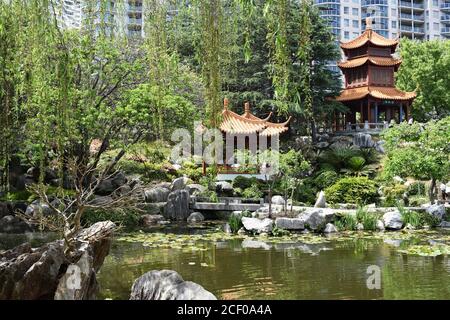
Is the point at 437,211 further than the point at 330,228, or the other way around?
the point at 437,211

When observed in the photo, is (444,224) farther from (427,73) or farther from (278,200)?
(427,73)

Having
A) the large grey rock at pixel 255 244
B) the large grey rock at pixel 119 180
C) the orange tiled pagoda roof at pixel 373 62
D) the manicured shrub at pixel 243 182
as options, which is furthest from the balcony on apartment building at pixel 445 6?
the large grey rock at pixel 255 244

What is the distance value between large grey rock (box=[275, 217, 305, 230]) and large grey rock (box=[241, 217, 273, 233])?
21cm

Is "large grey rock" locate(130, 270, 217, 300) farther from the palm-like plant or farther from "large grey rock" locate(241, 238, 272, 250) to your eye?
the palm-like plant

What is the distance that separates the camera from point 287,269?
7.70 meters

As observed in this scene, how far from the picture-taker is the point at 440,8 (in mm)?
52219

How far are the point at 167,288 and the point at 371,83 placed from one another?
2621 cm

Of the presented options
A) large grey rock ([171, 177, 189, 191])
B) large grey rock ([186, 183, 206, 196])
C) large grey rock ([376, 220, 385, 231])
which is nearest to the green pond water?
large grey rock ([376, 220, 385, 231])

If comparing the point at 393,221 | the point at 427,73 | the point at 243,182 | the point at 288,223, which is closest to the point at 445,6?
the point at 427,73

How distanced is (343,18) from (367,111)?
74.0 feet

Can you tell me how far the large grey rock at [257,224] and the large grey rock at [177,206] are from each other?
11.4ft

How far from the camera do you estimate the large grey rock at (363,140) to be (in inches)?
1013

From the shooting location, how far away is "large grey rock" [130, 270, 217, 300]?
4.50m

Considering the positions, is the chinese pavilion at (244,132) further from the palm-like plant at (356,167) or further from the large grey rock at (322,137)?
the large grey rock at (322,137)
